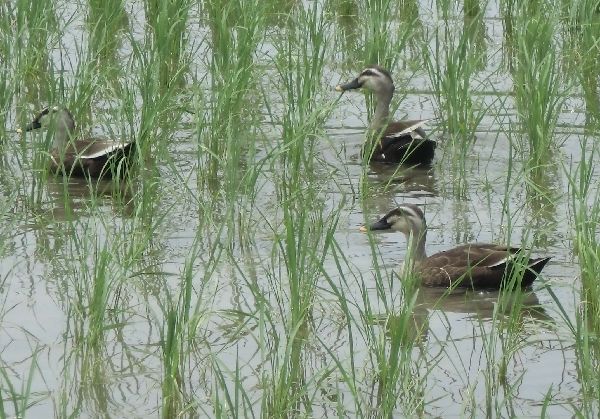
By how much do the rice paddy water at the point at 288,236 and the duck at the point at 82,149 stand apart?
98mm

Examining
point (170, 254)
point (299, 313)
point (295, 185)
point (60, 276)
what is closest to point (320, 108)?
point (295, 185)

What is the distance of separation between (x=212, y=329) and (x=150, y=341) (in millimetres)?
279

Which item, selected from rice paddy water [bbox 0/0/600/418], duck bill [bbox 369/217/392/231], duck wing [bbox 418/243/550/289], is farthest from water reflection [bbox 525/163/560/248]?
duck bill [bbox 369/217/392/231]

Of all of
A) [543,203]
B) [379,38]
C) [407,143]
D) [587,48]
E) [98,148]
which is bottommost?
[543,203]

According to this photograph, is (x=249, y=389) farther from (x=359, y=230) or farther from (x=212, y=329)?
(x=359, y=230)

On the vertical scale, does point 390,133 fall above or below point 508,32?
below

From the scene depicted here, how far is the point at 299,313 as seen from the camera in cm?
585

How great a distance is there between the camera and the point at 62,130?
9.40 meters

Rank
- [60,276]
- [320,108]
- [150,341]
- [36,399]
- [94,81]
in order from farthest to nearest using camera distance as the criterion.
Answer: [94,81], [320,108], [60,276], [150,341], [36,399]

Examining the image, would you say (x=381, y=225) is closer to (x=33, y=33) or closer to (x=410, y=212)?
(x=410, y=212)

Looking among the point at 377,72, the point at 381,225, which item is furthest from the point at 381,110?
the point at 381,225

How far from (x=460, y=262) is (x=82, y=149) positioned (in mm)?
2688

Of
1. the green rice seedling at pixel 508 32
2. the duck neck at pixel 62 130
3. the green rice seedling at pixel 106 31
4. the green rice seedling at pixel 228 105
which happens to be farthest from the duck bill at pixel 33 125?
the green rice seedling at pixel 508 32

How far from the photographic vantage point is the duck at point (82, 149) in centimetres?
863
